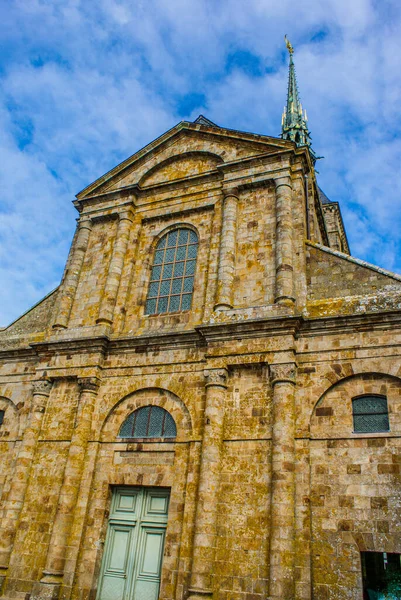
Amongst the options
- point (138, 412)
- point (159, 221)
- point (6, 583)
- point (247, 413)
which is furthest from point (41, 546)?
point (159, 221)

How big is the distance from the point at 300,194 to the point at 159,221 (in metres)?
4.22

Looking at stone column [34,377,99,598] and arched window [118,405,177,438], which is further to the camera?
arched window [118,405,177,438]

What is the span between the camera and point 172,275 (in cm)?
1398

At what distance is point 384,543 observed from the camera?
8766 mm

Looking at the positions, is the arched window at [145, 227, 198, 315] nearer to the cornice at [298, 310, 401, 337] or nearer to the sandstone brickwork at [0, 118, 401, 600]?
the sandstone brickwork at [0, 118, 401, 600]

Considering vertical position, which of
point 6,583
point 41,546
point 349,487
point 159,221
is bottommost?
point 6,583

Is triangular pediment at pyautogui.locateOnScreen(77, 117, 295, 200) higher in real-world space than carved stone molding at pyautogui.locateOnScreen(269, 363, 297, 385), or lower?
higher

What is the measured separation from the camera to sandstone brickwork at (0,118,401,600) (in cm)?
940

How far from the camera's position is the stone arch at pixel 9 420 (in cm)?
1341

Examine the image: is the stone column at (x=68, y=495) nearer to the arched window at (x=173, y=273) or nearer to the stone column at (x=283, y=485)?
the arched window at (x=173, y=273)

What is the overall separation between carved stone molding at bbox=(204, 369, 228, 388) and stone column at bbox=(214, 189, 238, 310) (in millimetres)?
1639

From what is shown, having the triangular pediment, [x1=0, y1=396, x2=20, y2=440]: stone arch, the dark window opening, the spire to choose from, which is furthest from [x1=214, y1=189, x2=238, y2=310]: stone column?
the spire

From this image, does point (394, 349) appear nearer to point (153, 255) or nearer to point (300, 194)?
point (300, 194)

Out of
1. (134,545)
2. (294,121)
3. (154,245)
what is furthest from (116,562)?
(294,121)
